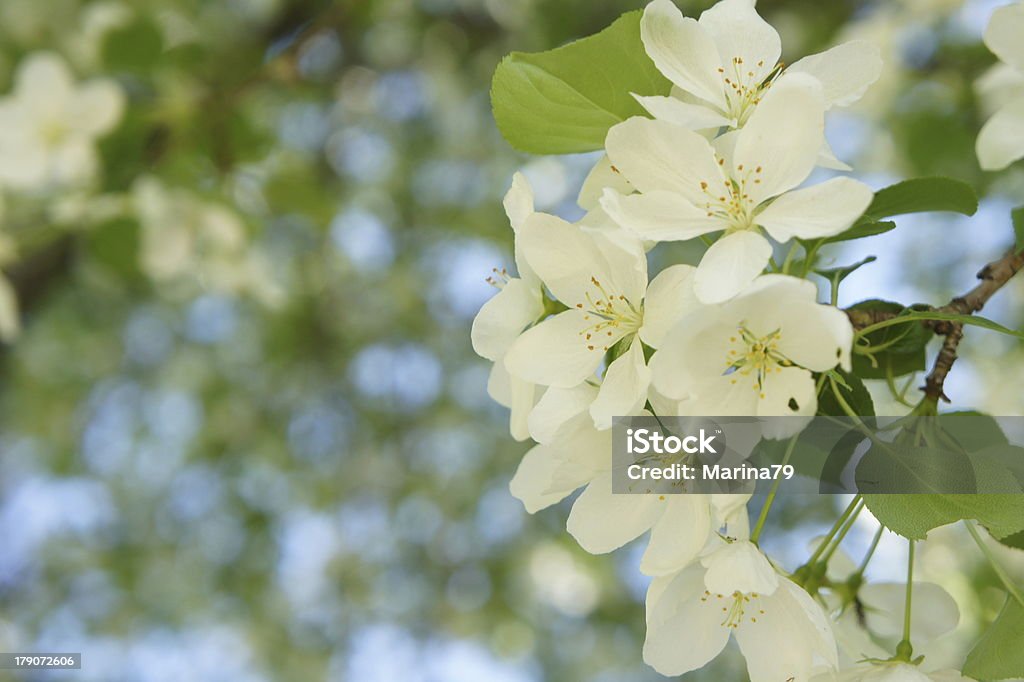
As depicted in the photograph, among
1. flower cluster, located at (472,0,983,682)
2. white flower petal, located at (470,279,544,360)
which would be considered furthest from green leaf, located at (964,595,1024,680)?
white flower petal, located at (470,279,544,360)

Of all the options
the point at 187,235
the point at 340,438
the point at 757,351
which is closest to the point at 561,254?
the point at 757,351

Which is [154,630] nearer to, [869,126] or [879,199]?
[869,126]

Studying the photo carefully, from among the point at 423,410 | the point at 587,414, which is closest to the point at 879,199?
the point at 587,414

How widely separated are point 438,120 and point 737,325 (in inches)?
114

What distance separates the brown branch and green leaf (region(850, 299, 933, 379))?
16mm

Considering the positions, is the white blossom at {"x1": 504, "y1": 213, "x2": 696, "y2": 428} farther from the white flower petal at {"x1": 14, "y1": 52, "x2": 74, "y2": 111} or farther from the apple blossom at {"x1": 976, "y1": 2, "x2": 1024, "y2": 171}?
the white flower petal at {"x1": 14, "y1": 52, "x2": 74, "y2": 111}

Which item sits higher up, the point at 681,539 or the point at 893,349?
the point at 893,349

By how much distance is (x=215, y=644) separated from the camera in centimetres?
351

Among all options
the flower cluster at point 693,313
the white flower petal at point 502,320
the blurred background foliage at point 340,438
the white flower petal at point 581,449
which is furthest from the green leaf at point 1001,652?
the blurred background foliage at point 340,438

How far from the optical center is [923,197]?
64 cm

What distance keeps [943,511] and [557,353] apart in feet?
0.85

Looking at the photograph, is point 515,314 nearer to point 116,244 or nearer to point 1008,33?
point 1008,33

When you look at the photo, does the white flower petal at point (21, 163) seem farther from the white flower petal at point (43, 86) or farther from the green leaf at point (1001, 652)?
the green leaf at point (1001, 652)

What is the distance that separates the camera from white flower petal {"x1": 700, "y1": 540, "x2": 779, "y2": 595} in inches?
21.0
